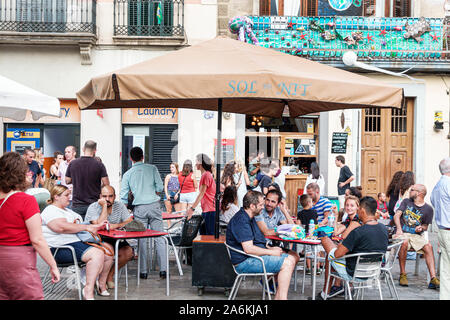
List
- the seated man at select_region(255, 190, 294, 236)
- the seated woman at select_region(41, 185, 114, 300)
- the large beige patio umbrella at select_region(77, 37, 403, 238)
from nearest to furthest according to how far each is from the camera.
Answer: the large beige patio umbrella at select_region(77, 37, 403, 238)
the seated woman at select_region(41, 185, 114, 300)
the seated man at select_region(255, 190, 294, 236)

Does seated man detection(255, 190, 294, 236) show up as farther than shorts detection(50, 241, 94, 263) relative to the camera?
Yes

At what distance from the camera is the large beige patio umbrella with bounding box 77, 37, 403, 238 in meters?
5.76

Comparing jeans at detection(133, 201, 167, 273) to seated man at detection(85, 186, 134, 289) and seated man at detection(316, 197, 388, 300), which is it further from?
seated man at detection(316, 197, 388, 300)

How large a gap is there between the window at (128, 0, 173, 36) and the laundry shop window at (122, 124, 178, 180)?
8.59 ft

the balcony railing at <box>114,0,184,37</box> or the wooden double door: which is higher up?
the balcony railing at <box>114,0,184,37</box>

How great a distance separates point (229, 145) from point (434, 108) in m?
5.79

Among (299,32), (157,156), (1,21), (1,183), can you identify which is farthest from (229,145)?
(1,183)

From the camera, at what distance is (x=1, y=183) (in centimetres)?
432

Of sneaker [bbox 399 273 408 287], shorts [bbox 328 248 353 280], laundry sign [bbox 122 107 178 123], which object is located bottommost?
sneaker [bbox 399 273 408 287]

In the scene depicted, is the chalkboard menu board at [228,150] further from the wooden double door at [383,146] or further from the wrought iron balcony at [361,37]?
the wooden double door at [383,146]

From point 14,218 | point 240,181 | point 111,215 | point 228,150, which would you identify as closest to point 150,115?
point 228,150

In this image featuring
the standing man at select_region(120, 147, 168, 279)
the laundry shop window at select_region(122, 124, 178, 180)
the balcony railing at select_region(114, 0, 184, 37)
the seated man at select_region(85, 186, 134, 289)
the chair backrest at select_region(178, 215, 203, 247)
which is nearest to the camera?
the seated man at select_region(85, 186, 134, 289)

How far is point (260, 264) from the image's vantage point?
6102mm

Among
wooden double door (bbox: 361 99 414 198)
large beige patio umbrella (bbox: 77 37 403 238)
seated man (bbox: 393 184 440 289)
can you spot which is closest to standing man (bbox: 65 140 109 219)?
large beige patio umbrella (bbox: 77 37 403 238)
